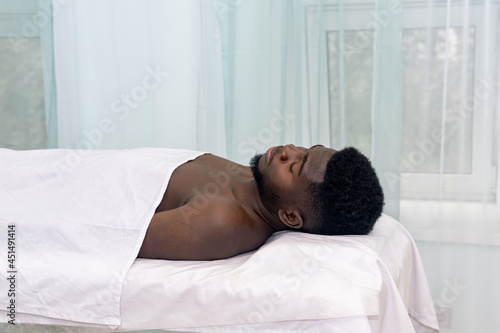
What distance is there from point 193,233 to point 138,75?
109 cm

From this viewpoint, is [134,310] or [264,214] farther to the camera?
[264,214]

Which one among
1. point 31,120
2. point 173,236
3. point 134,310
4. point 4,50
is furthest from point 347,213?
point 4,50

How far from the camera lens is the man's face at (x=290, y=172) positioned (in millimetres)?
1312

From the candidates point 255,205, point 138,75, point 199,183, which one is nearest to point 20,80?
point 138,75

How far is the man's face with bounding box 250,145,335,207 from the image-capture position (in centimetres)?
131

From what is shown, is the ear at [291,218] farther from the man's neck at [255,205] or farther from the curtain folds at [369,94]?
the curtain folds at [369,94]

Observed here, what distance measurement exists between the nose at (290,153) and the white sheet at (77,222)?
11.8 inches

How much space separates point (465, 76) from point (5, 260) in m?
1.50

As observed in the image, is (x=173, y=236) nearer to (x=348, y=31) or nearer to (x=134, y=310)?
(x=134, y=310)

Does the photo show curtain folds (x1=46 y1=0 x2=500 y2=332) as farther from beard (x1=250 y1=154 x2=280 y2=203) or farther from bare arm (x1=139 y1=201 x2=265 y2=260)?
bare arm (x1=139 y1=201 x2=265 y2=260)

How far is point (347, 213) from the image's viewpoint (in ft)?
4.24

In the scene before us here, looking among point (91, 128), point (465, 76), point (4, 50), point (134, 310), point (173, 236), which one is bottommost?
point (134, 310)

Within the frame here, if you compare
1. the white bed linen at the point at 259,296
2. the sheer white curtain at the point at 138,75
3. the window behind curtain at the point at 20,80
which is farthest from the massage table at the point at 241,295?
the window behind curtain at the point at 20,80

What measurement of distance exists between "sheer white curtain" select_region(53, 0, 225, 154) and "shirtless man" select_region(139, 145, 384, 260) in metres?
0.74
